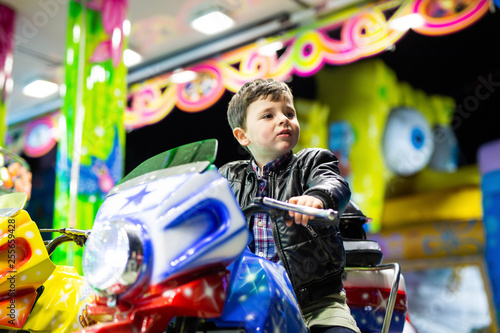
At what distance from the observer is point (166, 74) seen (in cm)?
615

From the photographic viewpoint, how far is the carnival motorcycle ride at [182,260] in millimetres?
845

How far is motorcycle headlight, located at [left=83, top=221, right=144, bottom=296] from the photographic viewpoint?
833 mm

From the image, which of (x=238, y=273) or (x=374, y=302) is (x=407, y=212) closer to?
(x=374, y=302)

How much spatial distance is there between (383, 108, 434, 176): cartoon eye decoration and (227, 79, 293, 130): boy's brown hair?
340cm

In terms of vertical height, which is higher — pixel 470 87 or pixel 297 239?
pixel 470 87

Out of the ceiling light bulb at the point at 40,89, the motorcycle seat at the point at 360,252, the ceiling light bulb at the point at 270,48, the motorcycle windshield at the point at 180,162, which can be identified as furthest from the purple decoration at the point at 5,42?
the motorcycle windshield at the point at 180,162

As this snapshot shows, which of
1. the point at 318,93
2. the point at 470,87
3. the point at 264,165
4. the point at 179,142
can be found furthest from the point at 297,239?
the point at 179,142

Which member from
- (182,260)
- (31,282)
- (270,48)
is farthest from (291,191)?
(270,48)

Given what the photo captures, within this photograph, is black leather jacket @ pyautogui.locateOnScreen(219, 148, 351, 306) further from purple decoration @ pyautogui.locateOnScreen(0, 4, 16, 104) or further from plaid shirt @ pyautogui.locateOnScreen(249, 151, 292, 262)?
purple decoration @ pyautogui.locateOnScreen(0, 4, 16, 104)

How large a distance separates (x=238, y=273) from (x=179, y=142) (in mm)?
5193

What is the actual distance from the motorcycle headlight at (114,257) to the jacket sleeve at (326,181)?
45 centimetres

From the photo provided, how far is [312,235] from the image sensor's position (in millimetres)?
1255

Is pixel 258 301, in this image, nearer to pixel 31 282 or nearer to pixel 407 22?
pixel 31 282

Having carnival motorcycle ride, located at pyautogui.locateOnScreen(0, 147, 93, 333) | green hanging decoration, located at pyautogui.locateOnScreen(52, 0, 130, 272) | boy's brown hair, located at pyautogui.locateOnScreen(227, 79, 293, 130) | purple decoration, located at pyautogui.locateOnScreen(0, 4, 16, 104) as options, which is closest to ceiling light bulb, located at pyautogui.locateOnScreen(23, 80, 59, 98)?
purple decoration, located at pyautogui.locateOnScreen(0, 4, 16, 104)
